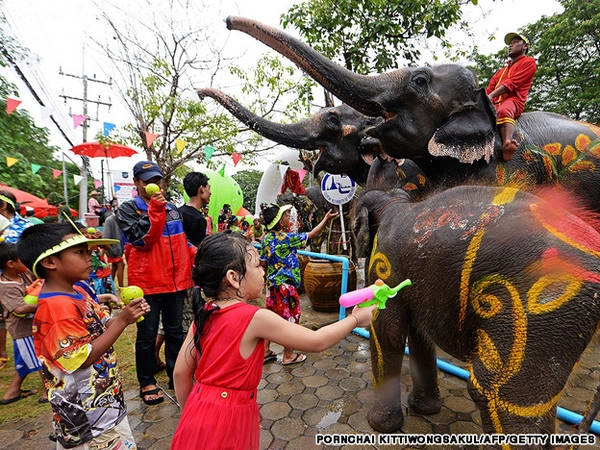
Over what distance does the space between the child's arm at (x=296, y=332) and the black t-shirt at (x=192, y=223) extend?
2.10 m

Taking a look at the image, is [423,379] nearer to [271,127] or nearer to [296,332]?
Result: [296,332]

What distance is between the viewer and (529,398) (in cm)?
129

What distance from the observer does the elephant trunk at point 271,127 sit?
303cm

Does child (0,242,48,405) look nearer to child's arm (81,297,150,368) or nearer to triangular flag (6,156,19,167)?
child's arm (81,297,150,368)

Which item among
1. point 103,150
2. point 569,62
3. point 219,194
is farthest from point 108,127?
point 569,62

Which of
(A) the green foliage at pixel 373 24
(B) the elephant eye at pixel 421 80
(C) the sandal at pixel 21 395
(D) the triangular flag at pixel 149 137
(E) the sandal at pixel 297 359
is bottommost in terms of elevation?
(C) the sandal at pixel 21 395

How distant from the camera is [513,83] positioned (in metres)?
2.92

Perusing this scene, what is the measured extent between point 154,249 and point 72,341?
1.37 meters

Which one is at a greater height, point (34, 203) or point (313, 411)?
point (34, 203)

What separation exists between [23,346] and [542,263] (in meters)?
3.91

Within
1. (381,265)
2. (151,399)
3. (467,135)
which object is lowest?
(151,399)

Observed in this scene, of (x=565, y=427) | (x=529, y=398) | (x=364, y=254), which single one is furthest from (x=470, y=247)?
(x=565, y=427)

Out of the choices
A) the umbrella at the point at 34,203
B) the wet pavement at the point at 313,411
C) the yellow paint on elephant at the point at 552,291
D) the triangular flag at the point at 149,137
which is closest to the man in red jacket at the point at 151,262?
the wet pavement at the point at 313,411

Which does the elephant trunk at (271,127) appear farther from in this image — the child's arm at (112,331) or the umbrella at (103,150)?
the umbrella at (103,150)
